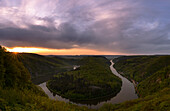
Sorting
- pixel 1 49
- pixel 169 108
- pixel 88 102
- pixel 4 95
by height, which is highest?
pixel 1 49

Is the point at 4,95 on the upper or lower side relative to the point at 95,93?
upper

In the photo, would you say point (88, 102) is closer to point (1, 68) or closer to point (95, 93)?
point (95, 93)

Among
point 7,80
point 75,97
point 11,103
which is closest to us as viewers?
point 11,103

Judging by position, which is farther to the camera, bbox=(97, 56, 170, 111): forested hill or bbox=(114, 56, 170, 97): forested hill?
bbox=(114, 56, 170, 97): forested hill

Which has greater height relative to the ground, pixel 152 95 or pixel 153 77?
pixel 153 77

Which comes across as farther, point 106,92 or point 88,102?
point 106,92

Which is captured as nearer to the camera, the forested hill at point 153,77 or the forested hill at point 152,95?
the forested hill at point 152,95

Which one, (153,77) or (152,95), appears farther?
(153,77)

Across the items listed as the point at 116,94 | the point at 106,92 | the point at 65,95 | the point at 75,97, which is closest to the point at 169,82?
the point at 116,94

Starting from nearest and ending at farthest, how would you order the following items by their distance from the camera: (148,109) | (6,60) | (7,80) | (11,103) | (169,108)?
1. (11,103)
2. (7,80)
3. (6,60)
4. (169,108)
5. (148,109)

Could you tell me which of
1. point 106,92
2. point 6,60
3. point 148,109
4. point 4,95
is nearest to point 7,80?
point 6,60
